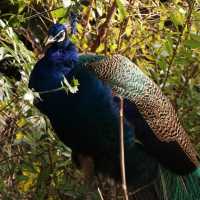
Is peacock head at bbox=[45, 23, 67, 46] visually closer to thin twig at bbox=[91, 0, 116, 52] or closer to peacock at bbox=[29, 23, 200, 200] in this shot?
peacock at bbox=[29, 23, 200, 200]

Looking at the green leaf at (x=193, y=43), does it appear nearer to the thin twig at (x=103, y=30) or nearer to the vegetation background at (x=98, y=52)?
the vegetation background at (x=98, y=52)

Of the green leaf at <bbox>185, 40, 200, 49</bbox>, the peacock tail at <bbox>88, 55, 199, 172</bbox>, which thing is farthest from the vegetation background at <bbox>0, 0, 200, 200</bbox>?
the peacock tail at <bbox>88, 55, 199, 172</bbox>

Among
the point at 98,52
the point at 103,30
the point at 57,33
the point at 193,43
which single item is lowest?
the point at 98,52

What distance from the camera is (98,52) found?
2777 millimetres

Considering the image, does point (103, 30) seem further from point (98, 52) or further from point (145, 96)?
point (145, 96)

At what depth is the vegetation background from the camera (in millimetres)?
2365

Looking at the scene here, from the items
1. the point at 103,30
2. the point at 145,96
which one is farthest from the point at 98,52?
the point at 145,96

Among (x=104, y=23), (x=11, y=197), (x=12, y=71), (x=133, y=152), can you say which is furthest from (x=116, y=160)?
(x=12, y=71)

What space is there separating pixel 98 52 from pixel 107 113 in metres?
0.62

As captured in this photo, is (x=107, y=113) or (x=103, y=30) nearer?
(x=107, y=113)

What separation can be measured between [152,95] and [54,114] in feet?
1.19

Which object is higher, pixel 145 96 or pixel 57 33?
pixel 57 33

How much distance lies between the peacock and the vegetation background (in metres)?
0.09

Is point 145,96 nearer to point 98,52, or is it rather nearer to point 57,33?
point 57,33
